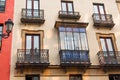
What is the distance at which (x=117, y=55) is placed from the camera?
1669cm

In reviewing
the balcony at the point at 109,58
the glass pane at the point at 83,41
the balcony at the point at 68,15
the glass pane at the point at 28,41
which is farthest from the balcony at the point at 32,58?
the balcony at the point at 109,58

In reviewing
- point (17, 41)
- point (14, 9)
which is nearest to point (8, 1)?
point (14, 9)

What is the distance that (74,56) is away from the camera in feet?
51.9

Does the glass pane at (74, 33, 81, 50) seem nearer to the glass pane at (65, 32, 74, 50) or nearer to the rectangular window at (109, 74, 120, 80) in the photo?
the glass pane at (65, 32, 74, 50)

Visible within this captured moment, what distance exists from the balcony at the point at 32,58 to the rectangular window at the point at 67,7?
419 centimetres

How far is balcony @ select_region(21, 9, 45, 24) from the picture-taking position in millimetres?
16792

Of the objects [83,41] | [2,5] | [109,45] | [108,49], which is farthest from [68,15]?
[2,5]

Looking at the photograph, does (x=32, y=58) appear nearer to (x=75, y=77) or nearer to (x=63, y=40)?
(x=63, y=40)

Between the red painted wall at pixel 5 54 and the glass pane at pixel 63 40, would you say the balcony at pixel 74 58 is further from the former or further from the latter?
the red painted wall at pixel 5 54

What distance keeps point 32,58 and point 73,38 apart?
3455 mm

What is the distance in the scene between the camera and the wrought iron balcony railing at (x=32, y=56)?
593 inches

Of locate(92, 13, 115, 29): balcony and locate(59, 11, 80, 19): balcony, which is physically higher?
locate(59, 11, 80, 19): balcony

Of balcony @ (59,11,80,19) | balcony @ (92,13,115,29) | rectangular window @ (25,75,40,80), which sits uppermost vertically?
balcony @ (59,11,80,19)

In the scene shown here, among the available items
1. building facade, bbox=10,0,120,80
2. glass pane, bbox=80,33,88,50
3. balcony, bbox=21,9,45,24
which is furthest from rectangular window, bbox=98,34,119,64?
balcony, bbox=21,9,45,24
